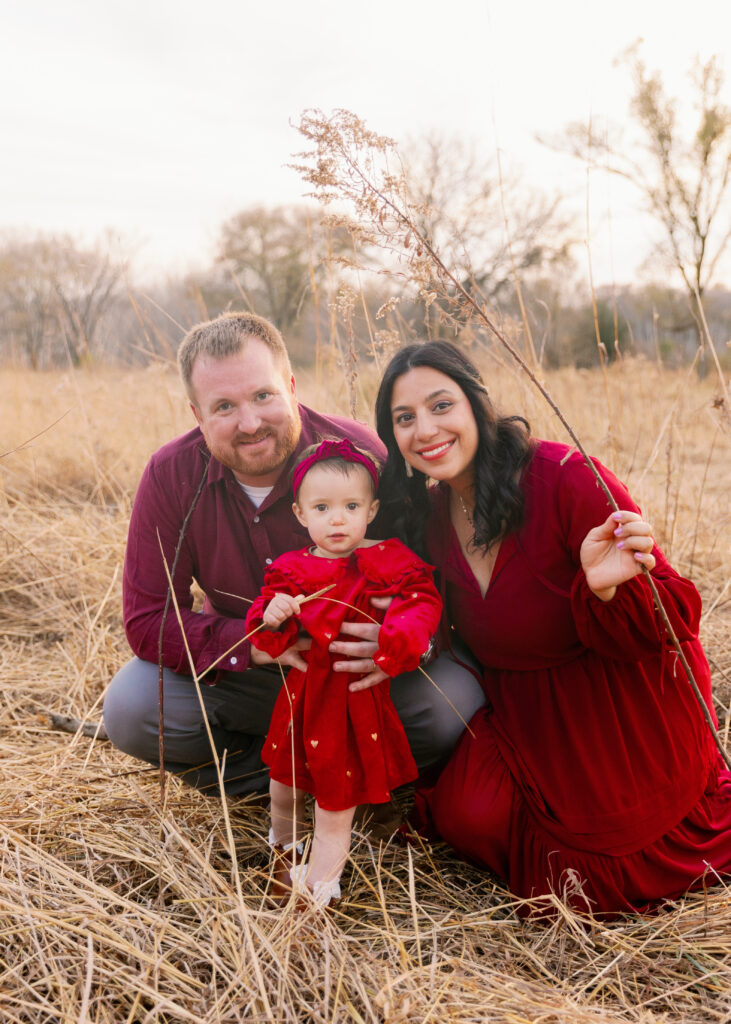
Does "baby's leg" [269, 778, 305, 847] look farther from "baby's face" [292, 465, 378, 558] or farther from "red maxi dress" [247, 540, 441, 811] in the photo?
"baby's face" [292, 465, 378, 558]

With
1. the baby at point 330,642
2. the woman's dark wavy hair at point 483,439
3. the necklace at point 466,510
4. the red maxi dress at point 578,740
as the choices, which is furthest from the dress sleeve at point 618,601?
the baby at point 330,642

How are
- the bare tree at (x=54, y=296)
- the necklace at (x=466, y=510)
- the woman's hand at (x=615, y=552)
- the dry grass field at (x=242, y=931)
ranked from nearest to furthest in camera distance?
the dry grass field at (x=242, y=931), the woman's hand at (x=615, y=552), the necklace at (x=466, y=510), the bare tree at (x=54, y=296)

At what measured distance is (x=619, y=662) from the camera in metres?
1.87

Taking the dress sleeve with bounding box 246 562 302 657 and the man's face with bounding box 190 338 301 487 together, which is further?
the man's face with bounding box 190 338 301 487

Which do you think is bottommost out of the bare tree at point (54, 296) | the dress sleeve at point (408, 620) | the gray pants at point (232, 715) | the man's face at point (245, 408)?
the gray pants at point (232, 715)

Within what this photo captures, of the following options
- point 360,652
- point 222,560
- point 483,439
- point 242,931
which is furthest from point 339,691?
point 483,439

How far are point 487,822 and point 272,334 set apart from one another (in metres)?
1.56

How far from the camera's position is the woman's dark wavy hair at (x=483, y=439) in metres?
1.88

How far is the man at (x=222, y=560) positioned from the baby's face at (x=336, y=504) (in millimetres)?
369

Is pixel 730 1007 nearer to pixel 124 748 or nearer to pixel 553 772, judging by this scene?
pixel 553 772

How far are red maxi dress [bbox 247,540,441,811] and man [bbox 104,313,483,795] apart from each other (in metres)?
0.22

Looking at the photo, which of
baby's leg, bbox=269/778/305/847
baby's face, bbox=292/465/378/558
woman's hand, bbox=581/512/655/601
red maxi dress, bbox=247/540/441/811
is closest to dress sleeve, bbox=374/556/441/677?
red maxi dress, bbox=247/540/441/811

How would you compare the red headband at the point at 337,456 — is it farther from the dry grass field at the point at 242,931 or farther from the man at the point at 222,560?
the dry grass field at the point at 242,931

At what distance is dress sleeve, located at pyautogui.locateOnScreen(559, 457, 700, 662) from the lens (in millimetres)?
1647
